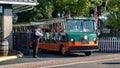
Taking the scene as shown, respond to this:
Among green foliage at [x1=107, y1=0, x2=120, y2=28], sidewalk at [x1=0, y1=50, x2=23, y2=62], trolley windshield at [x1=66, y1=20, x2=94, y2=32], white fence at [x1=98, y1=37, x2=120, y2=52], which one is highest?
green foliage at [x1=107, y1=0, x2=120, y2=28]

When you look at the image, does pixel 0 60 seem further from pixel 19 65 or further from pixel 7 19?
Result: pixel 7 19

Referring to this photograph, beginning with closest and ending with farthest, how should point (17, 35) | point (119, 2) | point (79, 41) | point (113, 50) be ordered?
point (79, 41)
point (113, 50)
point (17, 35)
point (119, 2)

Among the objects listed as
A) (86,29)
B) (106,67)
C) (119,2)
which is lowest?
(106,67)

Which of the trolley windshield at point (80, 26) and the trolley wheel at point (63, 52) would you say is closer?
the trolley windshield at point (80, 26)

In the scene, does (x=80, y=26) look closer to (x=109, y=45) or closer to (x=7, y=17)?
(x=7, y=17)

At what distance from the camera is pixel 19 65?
18.3 m

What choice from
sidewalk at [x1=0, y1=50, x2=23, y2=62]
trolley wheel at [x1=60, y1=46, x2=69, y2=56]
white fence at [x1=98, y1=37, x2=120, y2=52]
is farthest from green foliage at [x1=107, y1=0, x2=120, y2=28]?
sidewalk at [x1=0, y1=50, x2=23, y2=62]

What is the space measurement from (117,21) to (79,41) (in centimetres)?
1476

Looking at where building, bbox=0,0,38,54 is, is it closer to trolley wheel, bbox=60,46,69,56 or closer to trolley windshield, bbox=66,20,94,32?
trolley windshield, bbox=66,20,94,32

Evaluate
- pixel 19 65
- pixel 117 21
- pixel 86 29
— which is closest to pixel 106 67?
pixel 19 65

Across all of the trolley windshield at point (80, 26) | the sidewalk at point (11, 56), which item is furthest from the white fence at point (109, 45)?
the sidewalk at point (11, 56)

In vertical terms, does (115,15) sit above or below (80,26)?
above

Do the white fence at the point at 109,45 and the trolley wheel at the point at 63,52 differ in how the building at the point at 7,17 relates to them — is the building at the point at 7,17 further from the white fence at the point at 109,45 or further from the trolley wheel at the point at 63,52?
the white fence at the point at 109,45

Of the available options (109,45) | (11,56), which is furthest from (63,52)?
(109,45)
